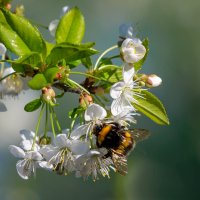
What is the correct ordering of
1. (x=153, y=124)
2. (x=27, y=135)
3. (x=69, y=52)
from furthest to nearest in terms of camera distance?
(x=153, y=124)
(x=27, y=135)
(x=69, y=52)

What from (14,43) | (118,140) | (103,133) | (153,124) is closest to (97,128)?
(103,133)

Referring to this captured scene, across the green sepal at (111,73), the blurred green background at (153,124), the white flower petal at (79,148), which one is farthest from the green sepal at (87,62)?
the blurred green background at (153,124)

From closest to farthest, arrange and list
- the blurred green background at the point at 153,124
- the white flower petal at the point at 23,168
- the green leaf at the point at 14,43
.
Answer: the green leaf at the point at 14,43
the white flower petal at the point at 23,168
the blurred green background at the point at 153,124

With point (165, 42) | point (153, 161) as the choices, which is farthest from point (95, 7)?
point (153, 161)

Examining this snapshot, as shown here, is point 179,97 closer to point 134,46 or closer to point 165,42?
point 165,42

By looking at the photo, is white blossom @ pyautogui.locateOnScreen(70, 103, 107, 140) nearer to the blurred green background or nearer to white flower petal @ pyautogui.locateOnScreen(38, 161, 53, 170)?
white flower petal @ pyautogui.locateOnScreen(38, 161, 53, 170)

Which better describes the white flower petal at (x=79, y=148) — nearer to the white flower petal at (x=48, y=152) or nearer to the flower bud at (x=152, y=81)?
the white flower petal at (x=48, y=152)

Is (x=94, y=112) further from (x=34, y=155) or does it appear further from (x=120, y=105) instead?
(x=34, y=155)
